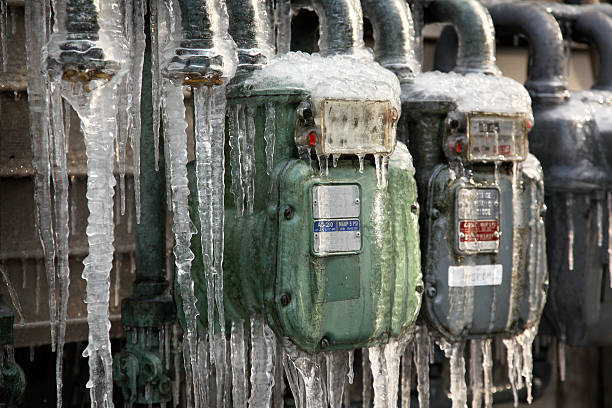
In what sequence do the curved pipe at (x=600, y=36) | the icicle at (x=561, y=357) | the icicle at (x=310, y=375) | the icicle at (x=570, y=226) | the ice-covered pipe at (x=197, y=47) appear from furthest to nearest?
the icicle at (x=561, y=357), the curved pipe at (x=600, y=36), the icicle at (x=570, y=226), the icicle at (x=310, y=375), the ice-covered pipe at (x=197, y=47)

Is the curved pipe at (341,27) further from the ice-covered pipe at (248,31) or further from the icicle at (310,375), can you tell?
the icicle at (310,375)

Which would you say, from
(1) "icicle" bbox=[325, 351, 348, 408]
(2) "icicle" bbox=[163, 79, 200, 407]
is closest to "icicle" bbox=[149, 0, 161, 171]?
(2) "icicle" bbox=[163, 79, 200, 407]

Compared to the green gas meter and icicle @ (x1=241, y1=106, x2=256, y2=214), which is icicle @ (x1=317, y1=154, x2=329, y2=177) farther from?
icicle @ (x1=241, y1=106, x2=256, y2=214)

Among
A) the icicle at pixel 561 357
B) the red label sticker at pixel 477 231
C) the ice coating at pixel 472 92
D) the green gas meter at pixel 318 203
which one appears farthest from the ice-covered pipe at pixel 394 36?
the icicle at pixel 561 357

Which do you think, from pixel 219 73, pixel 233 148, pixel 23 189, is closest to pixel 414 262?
pixel 233 148

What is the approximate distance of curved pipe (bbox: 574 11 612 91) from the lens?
4.07 m

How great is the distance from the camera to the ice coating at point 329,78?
2.71m

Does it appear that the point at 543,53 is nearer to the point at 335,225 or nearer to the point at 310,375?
the point at 335,225

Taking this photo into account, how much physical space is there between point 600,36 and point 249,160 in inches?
81.5

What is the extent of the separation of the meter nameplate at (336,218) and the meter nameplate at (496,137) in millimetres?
586

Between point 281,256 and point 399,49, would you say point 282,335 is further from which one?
point 399,49

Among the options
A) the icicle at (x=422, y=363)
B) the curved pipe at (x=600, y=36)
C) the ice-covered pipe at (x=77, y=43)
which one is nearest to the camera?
the ice-covered pipe at (x=77, y=43)

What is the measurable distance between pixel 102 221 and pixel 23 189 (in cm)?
84

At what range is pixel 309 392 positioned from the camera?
2.82 meters
